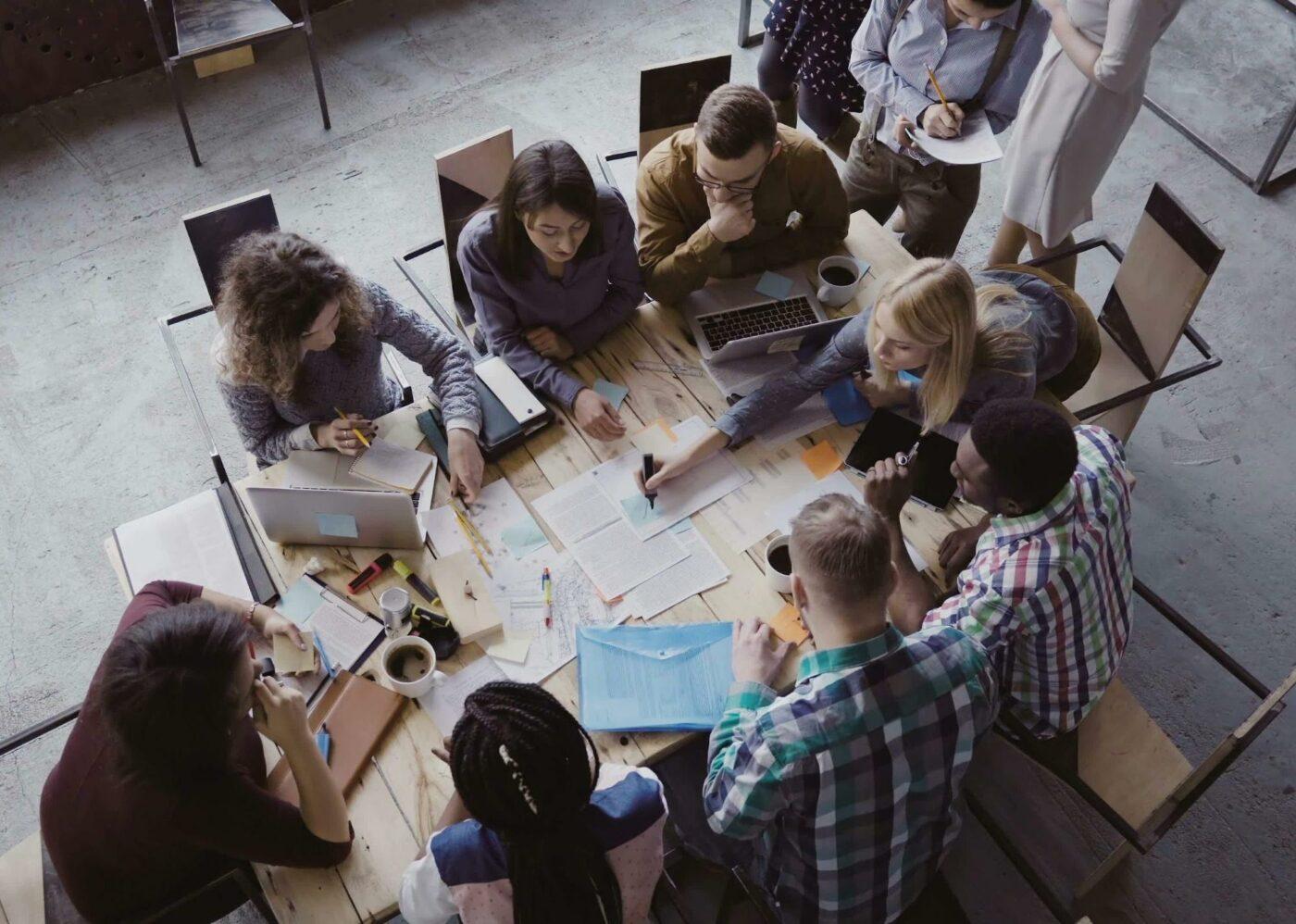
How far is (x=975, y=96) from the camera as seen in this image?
313 cm

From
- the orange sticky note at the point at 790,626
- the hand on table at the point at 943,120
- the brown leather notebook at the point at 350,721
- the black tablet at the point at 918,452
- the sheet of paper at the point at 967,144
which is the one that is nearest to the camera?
the brown leather notebook at the point at 350,721

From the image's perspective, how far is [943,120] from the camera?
306 cm

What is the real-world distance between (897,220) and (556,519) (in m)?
2.27

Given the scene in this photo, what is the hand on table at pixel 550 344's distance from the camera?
8.61ft

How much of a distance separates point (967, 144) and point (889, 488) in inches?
52.1

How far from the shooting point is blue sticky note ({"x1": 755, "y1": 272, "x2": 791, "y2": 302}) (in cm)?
277

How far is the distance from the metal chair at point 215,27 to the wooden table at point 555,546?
2.32 metres

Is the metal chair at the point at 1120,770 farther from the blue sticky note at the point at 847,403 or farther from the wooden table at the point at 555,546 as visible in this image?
the blue sticky note at the point at 847,403

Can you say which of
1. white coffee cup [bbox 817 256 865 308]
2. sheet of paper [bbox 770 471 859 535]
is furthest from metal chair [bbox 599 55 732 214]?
sheet of paper [bbox 770 471 859 535]

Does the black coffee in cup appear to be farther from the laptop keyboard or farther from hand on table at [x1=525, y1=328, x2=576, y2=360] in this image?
hand on table at [x1=525, y1=328, x2=576, y2=360]

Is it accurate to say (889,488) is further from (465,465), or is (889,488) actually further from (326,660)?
(326,660)

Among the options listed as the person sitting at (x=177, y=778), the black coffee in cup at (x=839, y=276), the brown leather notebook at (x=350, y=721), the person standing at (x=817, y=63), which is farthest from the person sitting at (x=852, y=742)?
the person standing at (x=817, y=63)

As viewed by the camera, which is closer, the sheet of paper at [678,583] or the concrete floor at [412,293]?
the sheet of paper at [678,583]

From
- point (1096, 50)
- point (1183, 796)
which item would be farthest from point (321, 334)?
point (1096, 50)
